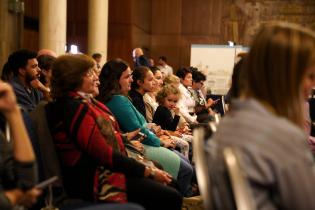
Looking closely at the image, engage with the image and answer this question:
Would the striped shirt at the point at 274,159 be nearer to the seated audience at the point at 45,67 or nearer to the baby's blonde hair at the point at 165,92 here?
the seated audience at the point at 45,67

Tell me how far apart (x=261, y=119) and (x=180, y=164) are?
292 centimetres

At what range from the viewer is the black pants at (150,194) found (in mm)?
2918

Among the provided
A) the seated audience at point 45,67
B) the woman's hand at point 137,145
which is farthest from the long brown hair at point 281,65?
the seated audience at point 45,67

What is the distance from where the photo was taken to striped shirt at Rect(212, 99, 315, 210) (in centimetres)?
139

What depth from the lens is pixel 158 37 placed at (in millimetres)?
15211

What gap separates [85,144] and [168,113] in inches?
106

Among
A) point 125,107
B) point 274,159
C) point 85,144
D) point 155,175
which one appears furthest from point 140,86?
point 274,159

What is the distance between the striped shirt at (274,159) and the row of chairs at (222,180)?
0.10 ft

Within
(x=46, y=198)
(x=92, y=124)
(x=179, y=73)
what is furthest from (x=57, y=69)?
(x=179, y=73)

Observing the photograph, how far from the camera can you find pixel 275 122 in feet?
4.77

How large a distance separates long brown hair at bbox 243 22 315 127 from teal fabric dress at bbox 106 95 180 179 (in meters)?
2.48

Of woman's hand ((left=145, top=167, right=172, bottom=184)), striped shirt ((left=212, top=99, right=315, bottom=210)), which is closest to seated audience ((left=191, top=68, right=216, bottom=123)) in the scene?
woman's hand ((left=145, top=167, right=172, bottom=184))

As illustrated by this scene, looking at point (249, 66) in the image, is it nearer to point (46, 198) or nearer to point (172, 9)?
point (46, 198)

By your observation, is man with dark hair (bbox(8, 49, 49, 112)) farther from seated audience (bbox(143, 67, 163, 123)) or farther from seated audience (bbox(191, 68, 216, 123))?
seated audience (bbox(191, 68, 216, 123))
